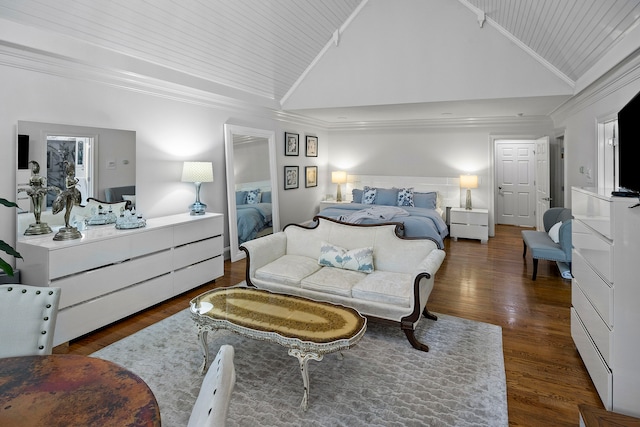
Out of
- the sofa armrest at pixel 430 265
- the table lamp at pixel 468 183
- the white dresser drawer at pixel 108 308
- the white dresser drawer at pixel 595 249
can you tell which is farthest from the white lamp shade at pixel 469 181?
the white dresser drawer at pixel 108 308

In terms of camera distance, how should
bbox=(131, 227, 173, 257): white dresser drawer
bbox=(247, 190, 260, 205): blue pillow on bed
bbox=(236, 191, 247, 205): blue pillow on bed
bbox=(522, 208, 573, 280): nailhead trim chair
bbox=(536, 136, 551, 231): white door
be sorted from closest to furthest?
bbox=(131, 227, 173, 257): white dresser drawer, bbox=(522, 208, 573, 280): nailhead trim chair, bbox=(236, 191, 247, 205): blue pillow on bed, bbox=(247, 190, 260, 205): blue pillow on bed, bbox=(536, 136, 551, 231): white door

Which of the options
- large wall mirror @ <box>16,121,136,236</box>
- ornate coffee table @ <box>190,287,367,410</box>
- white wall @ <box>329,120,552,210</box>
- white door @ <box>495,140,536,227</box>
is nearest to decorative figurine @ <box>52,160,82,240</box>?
large wall mirror @ <box>16,121,136,236</box>

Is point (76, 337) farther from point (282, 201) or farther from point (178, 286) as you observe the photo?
point (282, 201)

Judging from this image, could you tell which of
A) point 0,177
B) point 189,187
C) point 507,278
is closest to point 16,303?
point 0,177

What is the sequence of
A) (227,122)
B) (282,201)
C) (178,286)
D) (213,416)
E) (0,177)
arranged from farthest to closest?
(282,201) < (227,122) < (178,286) < (0,177) < (213,416)

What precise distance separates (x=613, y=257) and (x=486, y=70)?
3605mm

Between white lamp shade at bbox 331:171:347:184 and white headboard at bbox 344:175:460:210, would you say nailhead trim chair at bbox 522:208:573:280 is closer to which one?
white headboard at bbox 344:175:460:210

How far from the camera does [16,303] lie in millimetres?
1562

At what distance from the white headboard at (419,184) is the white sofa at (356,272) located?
4.08 meters

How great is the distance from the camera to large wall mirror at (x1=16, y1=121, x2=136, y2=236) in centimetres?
297

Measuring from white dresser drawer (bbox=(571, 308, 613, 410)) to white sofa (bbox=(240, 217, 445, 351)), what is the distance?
1057 millimetres

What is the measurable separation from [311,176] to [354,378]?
222 inches

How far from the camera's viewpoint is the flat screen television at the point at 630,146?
2.04 metres

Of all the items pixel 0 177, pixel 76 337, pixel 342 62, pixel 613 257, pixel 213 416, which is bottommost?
pixel 76 337
